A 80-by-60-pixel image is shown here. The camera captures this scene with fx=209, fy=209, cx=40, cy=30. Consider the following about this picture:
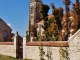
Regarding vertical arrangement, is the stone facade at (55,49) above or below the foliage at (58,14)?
below

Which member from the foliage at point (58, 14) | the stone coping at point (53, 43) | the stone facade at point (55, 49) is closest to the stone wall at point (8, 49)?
the stone facade at point (55, 49)

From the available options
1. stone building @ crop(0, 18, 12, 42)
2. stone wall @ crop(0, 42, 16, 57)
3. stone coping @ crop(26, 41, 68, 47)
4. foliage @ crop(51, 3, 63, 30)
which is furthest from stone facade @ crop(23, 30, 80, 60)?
stone building @ crop(0, 18, 12, 42)

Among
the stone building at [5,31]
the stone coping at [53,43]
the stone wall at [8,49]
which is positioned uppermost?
the stone building at [5,31]

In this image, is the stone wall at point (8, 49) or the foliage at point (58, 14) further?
the foliage at point (58, 14)

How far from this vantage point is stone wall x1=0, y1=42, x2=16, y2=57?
32594 millimetres

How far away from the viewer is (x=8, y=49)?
33406 millimetres

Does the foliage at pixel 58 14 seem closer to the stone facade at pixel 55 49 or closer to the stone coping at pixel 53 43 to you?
the stone facade at pixel 55 49

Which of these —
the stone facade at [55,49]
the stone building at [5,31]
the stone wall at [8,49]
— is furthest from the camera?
the stone building at [5,31]

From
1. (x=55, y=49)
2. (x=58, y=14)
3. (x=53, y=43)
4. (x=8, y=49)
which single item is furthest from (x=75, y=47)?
(x=58, y=14)

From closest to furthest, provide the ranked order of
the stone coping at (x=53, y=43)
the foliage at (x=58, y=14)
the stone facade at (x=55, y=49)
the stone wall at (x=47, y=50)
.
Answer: the stone facade at (x=55, y=49)
the stone coping at (x=53, y=43)
the stone wall at (x=47, y=50)
the foliage at (x=58, y=14)

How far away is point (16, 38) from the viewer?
32.1 metres

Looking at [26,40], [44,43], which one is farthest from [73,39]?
[26,40]

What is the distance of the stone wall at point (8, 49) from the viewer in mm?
32594

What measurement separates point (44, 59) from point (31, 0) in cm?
6131
